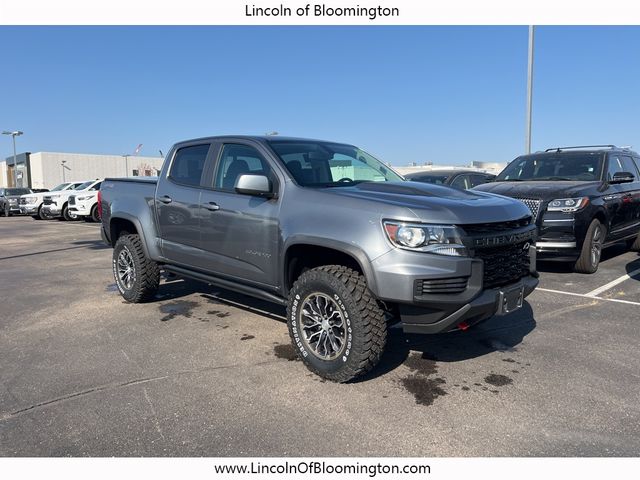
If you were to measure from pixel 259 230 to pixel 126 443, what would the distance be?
1.93m

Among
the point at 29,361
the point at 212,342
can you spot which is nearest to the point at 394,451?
the point at 212,342

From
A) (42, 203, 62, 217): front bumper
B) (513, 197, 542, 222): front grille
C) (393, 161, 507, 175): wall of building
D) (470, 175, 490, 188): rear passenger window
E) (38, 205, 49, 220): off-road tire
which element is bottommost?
(38, 205, 49, 220): off-road tire

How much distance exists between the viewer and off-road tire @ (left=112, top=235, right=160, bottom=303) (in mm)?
5750

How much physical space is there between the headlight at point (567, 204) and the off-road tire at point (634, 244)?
3.09m

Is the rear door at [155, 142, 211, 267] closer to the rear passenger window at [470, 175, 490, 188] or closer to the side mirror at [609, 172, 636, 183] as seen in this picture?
the side mirror at [609, 172, 636, 183]

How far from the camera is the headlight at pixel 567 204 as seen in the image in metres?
6.89

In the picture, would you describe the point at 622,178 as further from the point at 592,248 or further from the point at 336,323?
the point at 336,323

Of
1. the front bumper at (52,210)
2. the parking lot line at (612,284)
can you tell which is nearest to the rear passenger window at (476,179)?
the parking lot line at (612,284)

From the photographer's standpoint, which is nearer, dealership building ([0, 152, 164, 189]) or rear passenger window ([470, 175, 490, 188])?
rear passenger window ([470, 175, 490, 188])

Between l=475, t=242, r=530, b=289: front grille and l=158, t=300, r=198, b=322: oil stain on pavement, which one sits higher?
l=475, t=242, r=530, b=289: front grille

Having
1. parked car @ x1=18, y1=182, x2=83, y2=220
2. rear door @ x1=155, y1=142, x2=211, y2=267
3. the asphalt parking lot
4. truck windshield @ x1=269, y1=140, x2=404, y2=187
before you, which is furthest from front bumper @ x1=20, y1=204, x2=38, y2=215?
truck windshield @ x1=269, y1=140, x2=404, y2=187

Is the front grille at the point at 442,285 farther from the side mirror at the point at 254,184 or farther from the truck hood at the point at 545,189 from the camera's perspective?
the truck hood at the point at 545,189

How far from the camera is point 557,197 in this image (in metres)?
6.96

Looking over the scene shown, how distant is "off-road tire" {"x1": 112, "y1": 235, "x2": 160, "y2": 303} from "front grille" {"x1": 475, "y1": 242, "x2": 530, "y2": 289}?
386 centimetres
